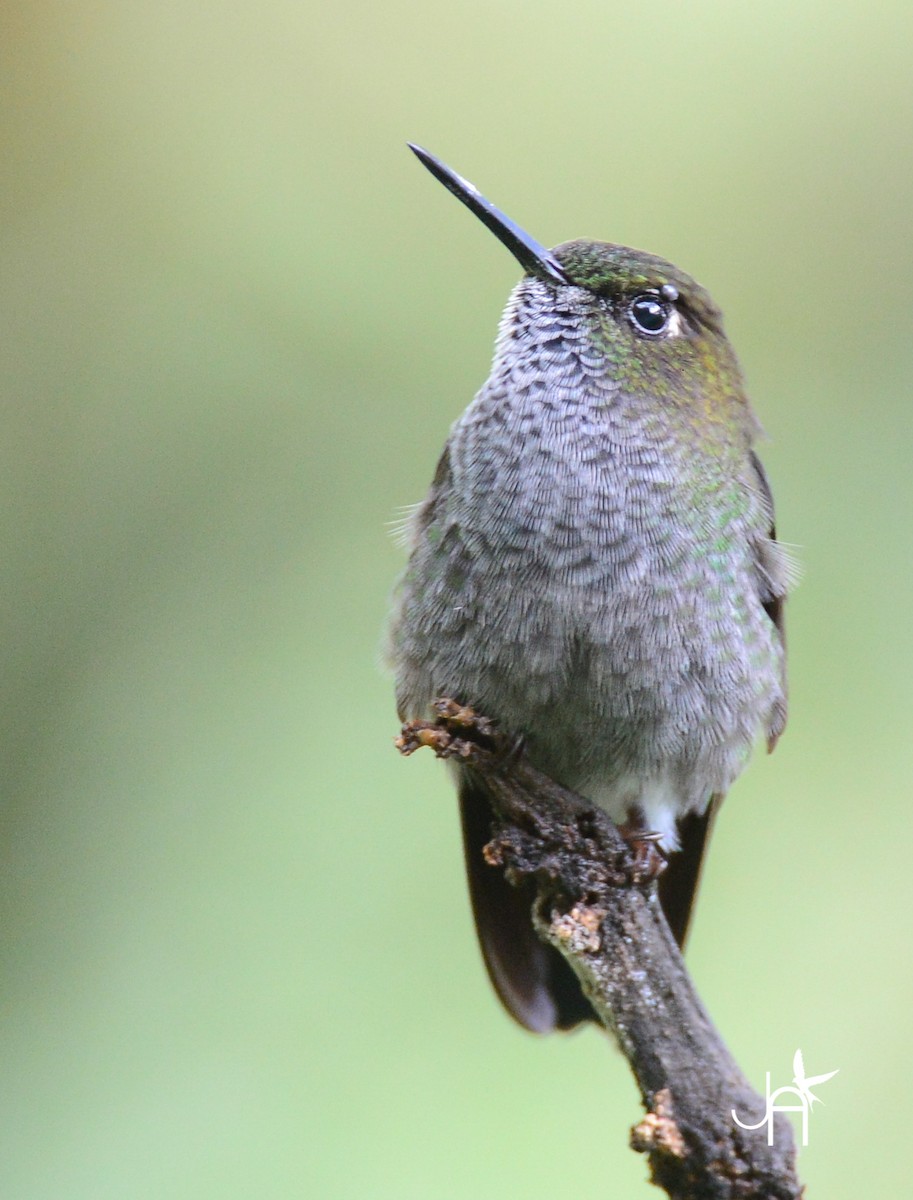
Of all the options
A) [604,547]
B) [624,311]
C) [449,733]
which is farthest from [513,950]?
[624,311]

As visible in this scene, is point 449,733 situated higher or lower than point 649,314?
lower

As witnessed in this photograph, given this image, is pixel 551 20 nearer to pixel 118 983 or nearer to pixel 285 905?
pixel 285 905

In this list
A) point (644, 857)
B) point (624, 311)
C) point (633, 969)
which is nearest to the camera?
point (633, 969)

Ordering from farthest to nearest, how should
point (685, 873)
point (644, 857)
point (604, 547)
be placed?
point (685, 873) < point (604, 547) < point (644, 857)

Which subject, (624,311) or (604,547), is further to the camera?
(624,311)

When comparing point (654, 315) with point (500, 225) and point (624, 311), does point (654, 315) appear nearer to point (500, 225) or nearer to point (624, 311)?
point (624, 311)

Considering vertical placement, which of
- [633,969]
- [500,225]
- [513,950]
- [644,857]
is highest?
[500,225]

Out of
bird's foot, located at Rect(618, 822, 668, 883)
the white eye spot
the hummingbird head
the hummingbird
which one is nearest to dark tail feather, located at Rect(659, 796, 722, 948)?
the hummingbird
